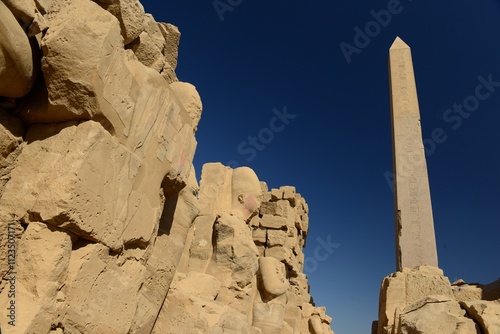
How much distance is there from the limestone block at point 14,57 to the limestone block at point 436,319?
521cm

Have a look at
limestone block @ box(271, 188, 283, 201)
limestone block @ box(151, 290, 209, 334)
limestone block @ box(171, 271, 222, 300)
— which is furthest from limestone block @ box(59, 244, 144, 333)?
limestone block @ box(271, 188, 283, 201)

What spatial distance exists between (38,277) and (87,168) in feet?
1.95

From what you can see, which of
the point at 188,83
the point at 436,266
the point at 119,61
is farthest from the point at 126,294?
the point at 436,266

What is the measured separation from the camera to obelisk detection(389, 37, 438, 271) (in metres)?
7.38

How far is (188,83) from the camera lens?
3773 millimetres

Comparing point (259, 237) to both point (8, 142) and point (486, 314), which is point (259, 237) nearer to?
point (486, 314)

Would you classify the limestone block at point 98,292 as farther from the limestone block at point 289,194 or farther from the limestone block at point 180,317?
the limestone block at point 289,194

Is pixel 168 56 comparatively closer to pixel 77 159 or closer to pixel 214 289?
pixel 77 159

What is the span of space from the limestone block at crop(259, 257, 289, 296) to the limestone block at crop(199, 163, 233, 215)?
921 mm

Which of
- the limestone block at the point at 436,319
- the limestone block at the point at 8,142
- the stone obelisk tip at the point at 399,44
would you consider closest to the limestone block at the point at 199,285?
the limestone block at the point at 8,142

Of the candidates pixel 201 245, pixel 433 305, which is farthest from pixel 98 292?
pixel 433 305

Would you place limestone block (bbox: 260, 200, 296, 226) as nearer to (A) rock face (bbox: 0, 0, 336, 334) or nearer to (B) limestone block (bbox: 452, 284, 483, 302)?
(B) limestone block (bbox: 452, 284, 483, 302)

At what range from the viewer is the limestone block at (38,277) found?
1888mm

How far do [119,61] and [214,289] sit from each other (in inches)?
97.4
